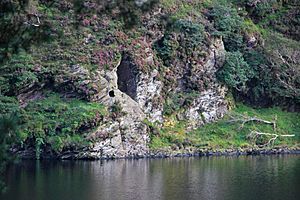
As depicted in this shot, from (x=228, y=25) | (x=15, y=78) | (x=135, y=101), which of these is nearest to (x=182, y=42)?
(x=228, y=25)

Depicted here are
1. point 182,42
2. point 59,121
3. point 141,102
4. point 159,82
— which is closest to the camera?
point 59,121

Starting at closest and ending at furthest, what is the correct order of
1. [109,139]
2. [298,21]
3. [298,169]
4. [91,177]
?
[91,177]
[298,169]
[109,139]
[298,21]

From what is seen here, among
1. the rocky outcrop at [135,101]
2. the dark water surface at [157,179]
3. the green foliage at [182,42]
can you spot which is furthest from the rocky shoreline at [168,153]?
the green foliage at [182,42]

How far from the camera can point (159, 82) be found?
58844 mm

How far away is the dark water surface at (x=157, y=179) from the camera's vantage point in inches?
1302

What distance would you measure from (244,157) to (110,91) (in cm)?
1254

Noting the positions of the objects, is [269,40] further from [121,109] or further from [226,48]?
[121,109]

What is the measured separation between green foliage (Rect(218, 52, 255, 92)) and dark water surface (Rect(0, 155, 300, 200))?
13.7 metres

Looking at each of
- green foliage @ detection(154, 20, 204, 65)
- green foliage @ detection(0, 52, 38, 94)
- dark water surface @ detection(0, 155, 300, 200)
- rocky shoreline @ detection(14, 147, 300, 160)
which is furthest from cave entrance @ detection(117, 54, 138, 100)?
dark water surface @ detection(0, 155, 300, 200)

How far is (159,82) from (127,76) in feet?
10.6

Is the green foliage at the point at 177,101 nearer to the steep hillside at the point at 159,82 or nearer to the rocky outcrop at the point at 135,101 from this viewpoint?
the steep hillside at the point at 159,82

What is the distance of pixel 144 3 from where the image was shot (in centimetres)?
1844

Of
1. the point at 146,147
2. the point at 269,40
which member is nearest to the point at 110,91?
the point at 146,147

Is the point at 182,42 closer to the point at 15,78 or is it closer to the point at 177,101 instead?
the point at 177,101
